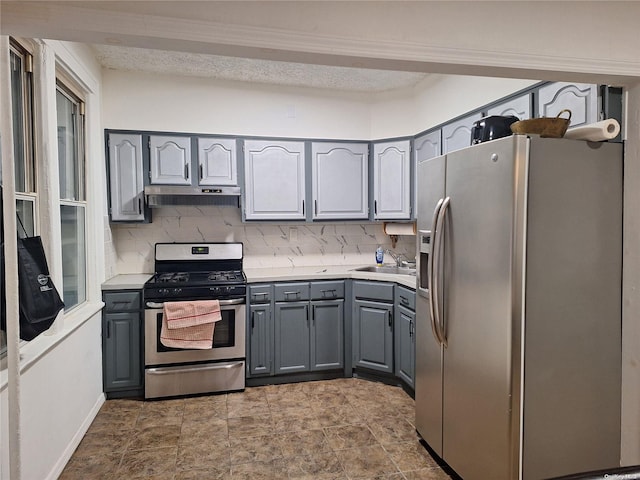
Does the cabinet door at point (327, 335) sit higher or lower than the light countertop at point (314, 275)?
lower

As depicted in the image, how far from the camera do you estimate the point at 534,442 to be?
6.06 ft

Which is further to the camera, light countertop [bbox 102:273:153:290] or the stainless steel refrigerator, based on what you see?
light countertop [bbox 102:273:153:290]

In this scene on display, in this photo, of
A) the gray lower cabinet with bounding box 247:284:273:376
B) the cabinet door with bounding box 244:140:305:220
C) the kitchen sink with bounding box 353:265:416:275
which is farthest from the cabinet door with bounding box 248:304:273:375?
the kitchen sink with bounding box 353:265:416:275

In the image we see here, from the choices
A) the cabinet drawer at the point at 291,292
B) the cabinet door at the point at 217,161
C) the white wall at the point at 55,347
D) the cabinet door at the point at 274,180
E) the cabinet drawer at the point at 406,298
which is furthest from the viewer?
the cabinet door at the point at 274,180

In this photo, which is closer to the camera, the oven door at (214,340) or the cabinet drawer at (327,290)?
the oven door at (214,340)

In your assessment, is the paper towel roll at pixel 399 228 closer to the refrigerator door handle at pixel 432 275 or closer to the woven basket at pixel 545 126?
the refrigerator door handle at pixel 432 275

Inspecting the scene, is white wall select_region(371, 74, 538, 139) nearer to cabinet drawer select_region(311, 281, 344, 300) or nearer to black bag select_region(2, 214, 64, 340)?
cabinet drawer select_region(311, 281, 344, 300)

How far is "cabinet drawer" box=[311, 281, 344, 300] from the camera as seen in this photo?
3531 millimetres

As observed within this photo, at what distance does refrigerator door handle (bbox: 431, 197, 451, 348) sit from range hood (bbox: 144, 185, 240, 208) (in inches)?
74.8

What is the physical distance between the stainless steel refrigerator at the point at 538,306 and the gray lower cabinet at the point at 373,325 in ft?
4.23

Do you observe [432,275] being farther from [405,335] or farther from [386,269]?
[386,269]

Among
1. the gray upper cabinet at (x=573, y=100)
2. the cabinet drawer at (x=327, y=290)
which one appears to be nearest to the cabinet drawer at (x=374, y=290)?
the cabinet drawer at (x=327, y=290)

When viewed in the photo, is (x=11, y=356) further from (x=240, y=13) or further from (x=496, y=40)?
(x=496, y=40)

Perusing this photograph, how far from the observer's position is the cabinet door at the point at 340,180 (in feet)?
12.6
